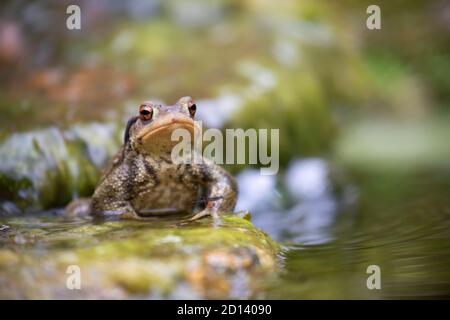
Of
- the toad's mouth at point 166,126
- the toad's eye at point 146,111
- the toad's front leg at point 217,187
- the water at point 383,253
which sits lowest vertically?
the water at point 383,253

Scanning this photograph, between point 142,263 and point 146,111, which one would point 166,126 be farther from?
point 142,263

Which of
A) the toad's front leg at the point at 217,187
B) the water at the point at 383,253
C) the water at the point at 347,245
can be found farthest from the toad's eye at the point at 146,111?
the water at the point at 383,253

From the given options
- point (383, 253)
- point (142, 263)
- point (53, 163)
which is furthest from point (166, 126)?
point (53, 163)

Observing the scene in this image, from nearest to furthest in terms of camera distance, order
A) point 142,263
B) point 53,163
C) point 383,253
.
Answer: point 142,263
point 383,253
point 53,163

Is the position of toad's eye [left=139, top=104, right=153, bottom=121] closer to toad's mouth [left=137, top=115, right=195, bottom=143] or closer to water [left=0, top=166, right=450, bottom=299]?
toad's mouth [left=137, top=115, right=195, bottom=143]

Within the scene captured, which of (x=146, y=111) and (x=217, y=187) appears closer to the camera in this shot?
(x=146, y=111)

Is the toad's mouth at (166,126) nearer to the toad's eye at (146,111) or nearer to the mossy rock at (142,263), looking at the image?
the toad's eye at (146,111)
